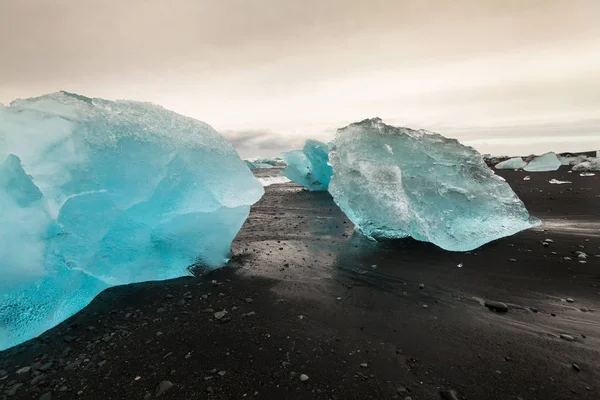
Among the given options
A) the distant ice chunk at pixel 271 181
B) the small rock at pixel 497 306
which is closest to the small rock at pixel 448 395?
the small rock at pixel 497 306

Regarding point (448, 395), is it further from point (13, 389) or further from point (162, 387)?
point (13, 389)

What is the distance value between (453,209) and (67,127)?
6.31 m

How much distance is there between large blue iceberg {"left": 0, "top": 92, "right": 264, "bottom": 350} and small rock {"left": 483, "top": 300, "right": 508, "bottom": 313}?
359cm

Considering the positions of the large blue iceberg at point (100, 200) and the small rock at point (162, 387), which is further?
the large blue iceberg at point (100, 200)

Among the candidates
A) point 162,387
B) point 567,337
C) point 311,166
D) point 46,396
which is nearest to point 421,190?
point 567,337

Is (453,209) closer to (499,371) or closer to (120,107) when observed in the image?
(499,371)

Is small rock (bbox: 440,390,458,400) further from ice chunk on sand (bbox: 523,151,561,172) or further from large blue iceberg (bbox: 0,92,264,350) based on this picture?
ice chunk on sand (bbox: 523,151,561,172)

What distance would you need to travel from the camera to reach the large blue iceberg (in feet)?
11.3

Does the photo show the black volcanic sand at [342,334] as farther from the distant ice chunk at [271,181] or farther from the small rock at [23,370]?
the distant ice chunk at [271,181]

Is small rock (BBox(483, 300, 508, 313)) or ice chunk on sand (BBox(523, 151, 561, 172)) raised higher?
ice chunk on sand (BBox(523, 151, 561, 172))

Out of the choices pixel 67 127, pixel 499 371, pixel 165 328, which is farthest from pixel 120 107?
pixel 499 371

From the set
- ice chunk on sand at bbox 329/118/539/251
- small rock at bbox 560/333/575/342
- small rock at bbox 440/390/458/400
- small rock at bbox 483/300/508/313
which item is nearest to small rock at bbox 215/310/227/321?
small rock at bbox 440/390/458/400

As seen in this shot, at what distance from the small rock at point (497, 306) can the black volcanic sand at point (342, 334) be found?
94 millimetres

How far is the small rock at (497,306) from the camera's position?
334cm
